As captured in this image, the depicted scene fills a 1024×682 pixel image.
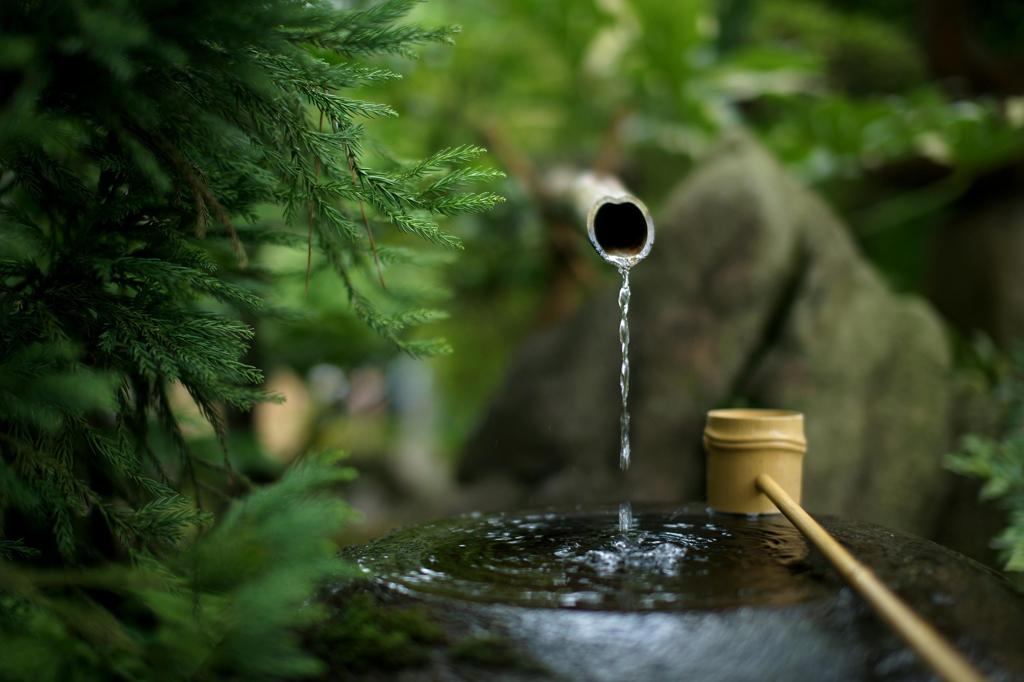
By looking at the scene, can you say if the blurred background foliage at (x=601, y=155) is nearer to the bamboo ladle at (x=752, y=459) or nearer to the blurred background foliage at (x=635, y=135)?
the blurred background foliage at (x=635, y=135)

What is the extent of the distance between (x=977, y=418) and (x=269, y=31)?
13.1 ft

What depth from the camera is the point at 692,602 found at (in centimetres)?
156

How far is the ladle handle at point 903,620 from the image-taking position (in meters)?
1.25

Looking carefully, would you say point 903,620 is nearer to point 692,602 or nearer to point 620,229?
point 692,602

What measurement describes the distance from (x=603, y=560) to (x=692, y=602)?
379mm

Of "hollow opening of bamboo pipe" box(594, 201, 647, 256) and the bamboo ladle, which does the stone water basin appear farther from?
"hollow opening of bamboo pipe" box(594, 201, 647, 256)

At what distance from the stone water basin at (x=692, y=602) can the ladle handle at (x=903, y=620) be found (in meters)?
0.06

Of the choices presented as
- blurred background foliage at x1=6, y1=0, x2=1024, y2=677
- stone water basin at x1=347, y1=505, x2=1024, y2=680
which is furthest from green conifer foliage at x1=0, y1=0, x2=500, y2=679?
blurred background foliage at x1=6, y1=0, x2=1024, y2=677

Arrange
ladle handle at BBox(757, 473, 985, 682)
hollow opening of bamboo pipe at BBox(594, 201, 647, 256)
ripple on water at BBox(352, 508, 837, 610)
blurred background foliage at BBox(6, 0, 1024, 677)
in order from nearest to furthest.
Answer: ladle handle at BBox(757, 473, 985, 682) → ripple on water at BBox(352, 508, 837, 610) → hollow opening of bamboo pipe at BBox(594, 201, 647, 256) → blurred background foliage at BBox(6, 0, 1024, 677)

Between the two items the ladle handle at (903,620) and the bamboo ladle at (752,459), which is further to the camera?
the bamboo ladle at (752,459)

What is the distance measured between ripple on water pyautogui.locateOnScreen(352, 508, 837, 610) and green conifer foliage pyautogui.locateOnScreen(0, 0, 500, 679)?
0.31 metres

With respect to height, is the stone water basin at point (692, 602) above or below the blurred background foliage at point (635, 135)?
below

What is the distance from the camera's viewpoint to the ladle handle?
1.25 metres

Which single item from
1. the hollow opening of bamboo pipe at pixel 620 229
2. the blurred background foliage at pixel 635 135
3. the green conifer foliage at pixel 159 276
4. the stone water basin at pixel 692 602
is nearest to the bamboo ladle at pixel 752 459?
the stone water basin at pixel 692 602
